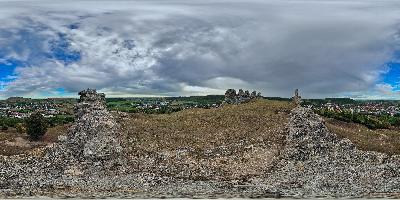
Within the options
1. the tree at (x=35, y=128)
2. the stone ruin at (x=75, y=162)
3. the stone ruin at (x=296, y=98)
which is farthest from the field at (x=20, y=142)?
the stone ruin at (x=296, y=98)

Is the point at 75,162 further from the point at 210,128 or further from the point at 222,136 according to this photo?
the point at 210,128

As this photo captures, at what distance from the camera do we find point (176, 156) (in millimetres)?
58312

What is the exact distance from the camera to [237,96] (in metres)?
90.9

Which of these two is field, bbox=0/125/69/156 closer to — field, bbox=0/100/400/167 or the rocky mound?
field, bbox=0/100/400/167

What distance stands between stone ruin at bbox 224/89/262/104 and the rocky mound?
2439cm

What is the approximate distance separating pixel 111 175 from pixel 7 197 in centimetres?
1131

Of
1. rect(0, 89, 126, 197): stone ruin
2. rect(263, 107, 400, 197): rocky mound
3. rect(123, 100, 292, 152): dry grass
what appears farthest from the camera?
rect(123, 100, 292, 152): dry grass

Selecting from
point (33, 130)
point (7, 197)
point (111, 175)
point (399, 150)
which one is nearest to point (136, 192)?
point (111, 175)

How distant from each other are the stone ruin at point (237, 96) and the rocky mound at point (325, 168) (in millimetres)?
24387

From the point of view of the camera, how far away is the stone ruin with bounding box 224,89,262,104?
8983cm

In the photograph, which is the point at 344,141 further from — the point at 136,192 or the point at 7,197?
the point at 7,197

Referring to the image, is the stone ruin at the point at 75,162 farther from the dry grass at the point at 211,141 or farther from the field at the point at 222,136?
the field at the point at 222,136

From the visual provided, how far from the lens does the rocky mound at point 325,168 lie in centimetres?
4828

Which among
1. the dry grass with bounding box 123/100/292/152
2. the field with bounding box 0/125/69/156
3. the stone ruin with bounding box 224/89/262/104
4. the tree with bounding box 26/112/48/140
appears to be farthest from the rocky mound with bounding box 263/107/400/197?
the tree with bounding box 26/112/48/140
